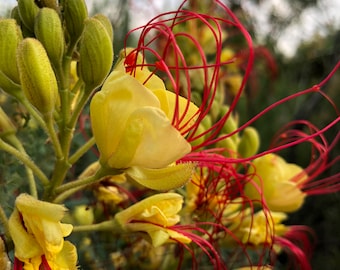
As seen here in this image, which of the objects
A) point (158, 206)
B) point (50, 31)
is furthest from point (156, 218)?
point (50, 31)

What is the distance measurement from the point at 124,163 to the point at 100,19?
0.18 metres

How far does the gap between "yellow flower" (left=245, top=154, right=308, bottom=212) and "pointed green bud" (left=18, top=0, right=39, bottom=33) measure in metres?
0.39

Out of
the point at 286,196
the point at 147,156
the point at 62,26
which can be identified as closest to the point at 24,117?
the point at 62,26

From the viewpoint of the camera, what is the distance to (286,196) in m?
1.02

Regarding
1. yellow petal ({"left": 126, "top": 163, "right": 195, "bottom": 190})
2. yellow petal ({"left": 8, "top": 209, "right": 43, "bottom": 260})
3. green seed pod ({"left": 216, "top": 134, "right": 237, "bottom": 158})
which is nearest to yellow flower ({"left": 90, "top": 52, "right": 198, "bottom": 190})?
yellow petal ({"left": 126, "top": 163, "right": 195, "bottom": 190})

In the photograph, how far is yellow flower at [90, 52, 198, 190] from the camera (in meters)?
0.64

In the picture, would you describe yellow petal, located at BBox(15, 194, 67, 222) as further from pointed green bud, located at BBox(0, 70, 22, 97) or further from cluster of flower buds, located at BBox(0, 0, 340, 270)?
pointed green bud, located at BBox(0, 70, 22, 97)

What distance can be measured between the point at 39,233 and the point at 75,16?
244mm

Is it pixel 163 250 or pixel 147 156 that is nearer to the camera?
pixel 147 156

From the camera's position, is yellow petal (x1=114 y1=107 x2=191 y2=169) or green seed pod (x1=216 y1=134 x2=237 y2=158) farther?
green seed pod (x1=216 y1=134 x2=237 y2=158)

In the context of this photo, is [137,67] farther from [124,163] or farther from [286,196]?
[286,196]

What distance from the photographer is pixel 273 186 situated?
1.01 m

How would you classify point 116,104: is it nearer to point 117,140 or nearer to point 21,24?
point 117,140

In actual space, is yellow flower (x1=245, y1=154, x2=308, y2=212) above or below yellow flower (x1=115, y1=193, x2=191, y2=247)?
below
